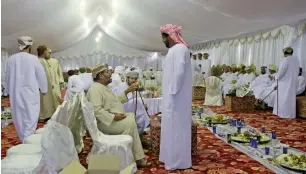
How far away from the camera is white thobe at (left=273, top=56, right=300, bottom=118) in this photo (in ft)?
22.6

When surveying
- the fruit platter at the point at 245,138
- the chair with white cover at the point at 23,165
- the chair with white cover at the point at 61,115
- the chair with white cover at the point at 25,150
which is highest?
the chair with white cover at the point at 61,115

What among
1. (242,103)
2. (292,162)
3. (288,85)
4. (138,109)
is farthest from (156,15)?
(292,162)

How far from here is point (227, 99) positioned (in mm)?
8211

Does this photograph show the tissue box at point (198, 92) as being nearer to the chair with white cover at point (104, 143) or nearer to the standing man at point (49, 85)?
the standing man at point (49, 85)

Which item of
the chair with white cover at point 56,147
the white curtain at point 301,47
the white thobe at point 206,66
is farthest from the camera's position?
the white thobe at point 206,66

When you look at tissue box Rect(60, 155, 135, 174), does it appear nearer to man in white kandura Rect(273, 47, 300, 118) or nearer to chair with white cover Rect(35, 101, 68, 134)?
chair with white cover Rect(35, 101, 68, 134)

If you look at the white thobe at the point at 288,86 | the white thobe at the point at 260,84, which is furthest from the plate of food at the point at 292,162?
the white thobe at the point at 260,84

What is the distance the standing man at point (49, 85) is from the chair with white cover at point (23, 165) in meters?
3.74

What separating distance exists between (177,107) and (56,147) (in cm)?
127

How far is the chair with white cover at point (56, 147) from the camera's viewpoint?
2.47 m

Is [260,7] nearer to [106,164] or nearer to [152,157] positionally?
[152,157]

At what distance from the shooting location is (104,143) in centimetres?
305

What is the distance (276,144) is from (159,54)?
16803 mm

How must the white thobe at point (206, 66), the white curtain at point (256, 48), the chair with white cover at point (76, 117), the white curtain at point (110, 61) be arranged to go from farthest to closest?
the white curtain at point (110, 61), the white thobe at point (206, 66), the white curtain at point (256, 48), the chair with white cover at point (76, 117)
